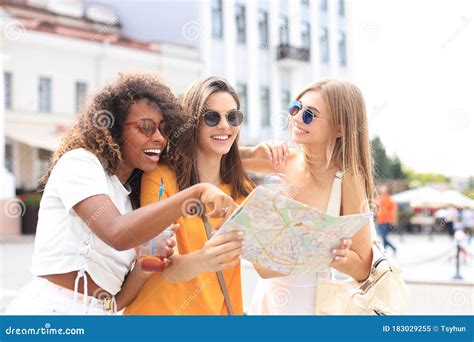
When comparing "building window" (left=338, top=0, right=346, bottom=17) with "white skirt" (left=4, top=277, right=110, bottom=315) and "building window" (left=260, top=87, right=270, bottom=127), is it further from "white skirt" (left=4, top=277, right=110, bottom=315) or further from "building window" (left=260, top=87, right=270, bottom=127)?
"white skirt" (left=4, top=277, right=110, bottom=315)

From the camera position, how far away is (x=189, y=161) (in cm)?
238

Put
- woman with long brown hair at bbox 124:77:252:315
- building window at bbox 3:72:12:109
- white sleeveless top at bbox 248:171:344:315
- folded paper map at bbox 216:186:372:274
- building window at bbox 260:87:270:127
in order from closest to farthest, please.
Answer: folded paper map at bbox 216:186:372:274
woman with long brown hair at bbox 124:77:252:315
white sleeveless top at bbox 248:171:344:315
building window at bbox 3:72:12:109
building window at bbox 260:87:270:127

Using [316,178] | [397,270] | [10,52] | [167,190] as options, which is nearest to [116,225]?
[167,190]

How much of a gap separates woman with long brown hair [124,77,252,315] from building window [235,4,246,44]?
20.8 meters

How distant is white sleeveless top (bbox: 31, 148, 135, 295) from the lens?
1.93m

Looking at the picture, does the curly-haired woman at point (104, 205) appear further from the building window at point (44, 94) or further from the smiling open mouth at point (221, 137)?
the building window at point (44, 94)

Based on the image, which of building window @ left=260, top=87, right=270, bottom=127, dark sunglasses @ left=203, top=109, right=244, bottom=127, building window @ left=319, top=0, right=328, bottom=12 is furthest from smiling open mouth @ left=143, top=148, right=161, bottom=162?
building window @ left=319, top=0, right=328, bottom=12

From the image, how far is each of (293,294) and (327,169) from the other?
543 millimetres

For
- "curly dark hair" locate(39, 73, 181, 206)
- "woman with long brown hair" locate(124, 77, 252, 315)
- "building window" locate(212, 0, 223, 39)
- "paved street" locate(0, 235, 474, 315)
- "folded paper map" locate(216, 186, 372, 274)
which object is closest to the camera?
"folded paper map" locate(216, 186, 372, 274)

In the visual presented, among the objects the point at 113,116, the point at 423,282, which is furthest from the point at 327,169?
the point at 423,282

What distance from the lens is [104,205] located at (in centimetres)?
189

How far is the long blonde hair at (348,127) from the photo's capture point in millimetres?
2523
